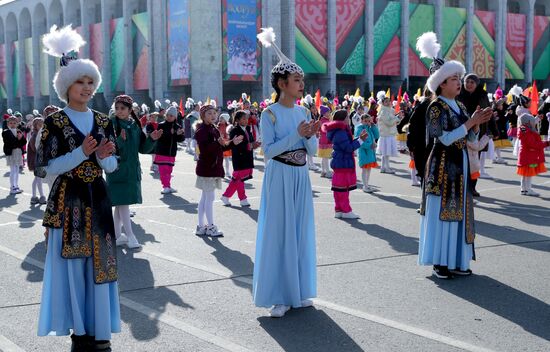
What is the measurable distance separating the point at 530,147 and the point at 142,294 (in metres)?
9.08

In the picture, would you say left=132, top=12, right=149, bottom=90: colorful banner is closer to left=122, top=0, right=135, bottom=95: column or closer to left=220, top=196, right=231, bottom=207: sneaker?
left=122, top=0, right=135, bottom=95: column

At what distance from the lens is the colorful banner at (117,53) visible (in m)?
56.9

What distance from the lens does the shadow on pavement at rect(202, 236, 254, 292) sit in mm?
6990

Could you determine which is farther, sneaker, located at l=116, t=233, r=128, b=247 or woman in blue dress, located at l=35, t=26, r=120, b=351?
sneaker, located at l=116, t=233, r=128, b=247

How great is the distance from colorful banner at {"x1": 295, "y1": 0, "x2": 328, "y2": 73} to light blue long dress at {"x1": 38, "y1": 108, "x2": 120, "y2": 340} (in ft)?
150

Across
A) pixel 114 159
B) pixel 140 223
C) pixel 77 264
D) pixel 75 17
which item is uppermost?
pixel 75 17

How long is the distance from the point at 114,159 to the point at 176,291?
1.95 m

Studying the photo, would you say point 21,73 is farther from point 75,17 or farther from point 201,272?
point 201,272

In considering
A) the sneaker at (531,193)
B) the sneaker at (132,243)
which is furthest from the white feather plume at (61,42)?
the sneaker at (531,193)

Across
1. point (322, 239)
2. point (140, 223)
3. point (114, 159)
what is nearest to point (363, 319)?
point (114, 159)

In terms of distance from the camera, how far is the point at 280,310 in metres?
5.47

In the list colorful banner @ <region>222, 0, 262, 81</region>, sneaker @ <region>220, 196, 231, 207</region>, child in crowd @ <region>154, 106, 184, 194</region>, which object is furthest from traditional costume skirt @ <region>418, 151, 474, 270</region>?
colorful banner @ <region>222, 0, 262, 81</region>

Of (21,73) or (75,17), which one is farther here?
(21,73)

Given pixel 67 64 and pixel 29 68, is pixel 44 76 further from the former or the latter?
pixel 67 64
